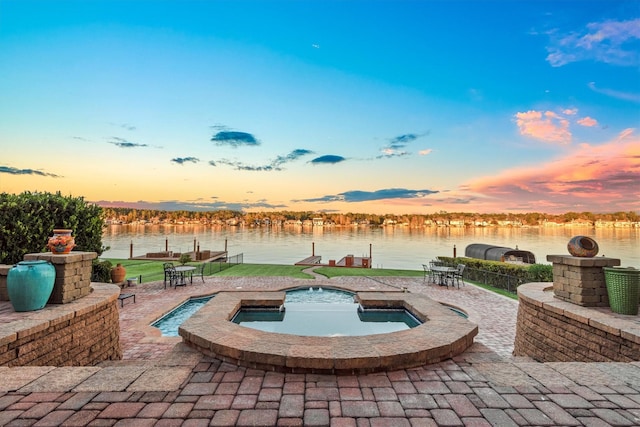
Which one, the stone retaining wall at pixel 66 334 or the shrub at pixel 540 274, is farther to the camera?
the shrub at pixel 540 274

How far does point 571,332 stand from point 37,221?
1275 cm

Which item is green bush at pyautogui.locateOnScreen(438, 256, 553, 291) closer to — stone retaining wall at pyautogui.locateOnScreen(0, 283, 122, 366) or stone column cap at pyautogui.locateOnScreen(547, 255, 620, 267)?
stone column cap at pyautogui.locateOnScreen(547, 255, 620, 267)

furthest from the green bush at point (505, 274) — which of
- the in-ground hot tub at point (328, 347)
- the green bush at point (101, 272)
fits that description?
the green bush at point (101, 272)

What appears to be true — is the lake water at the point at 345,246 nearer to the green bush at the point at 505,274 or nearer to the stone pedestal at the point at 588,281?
the green bush at the point at 505,274

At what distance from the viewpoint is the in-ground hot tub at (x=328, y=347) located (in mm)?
3412

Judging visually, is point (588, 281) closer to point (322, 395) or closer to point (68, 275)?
point (322, 395)

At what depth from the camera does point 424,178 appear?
88.0ft

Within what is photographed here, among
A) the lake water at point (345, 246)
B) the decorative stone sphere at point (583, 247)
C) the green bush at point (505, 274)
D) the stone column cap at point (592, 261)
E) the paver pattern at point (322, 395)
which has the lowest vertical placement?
the lake water at point (345, 246)

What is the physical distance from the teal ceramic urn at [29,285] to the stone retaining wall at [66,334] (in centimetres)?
18

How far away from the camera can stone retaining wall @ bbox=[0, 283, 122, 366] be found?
3.70 meters

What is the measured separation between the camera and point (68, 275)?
16.9 ft

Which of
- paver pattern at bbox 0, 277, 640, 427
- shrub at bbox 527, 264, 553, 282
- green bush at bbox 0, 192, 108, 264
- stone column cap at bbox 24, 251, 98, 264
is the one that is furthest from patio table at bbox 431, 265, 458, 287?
green bush at bbox 0, 192, 108, 264

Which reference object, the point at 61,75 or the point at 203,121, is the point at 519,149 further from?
the point at 61,75

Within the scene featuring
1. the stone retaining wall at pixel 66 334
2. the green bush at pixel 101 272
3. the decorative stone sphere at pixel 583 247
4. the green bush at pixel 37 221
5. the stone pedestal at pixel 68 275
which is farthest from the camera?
the green bush at pixel 101 272
